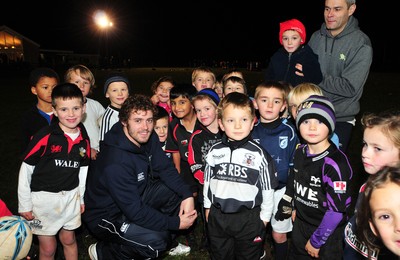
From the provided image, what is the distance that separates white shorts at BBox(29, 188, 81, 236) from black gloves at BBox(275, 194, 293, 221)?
2375 millimetres

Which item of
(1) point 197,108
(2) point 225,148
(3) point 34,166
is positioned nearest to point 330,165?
(2) point 225,148

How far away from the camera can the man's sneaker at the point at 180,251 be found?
4039mm

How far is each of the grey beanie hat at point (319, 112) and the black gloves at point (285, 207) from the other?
0.83m

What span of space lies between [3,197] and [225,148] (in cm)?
431

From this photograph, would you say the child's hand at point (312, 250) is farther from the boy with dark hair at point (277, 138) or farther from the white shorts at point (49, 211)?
the white shorts at point (49, 211)

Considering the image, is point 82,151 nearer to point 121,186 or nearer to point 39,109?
point 121,186

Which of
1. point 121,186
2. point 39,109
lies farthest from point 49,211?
point 39,109

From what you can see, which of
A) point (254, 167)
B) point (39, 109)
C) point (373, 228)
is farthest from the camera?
point (39, 109)

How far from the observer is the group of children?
8.98ft

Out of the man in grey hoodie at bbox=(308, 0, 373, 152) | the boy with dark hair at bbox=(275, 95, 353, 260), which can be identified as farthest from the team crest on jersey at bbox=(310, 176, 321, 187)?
the man in grey hoodie at bbox=(308, 0, 373, 152)

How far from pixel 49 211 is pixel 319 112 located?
120 inches

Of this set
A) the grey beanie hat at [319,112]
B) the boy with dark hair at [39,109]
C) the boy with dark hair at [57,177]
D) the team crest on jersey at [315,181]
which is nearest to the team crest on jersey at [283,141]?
the grey beanie hat at [319,112]

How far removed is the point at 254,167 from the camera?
3107 millimetres

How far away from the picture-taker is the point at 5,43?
49.1m
